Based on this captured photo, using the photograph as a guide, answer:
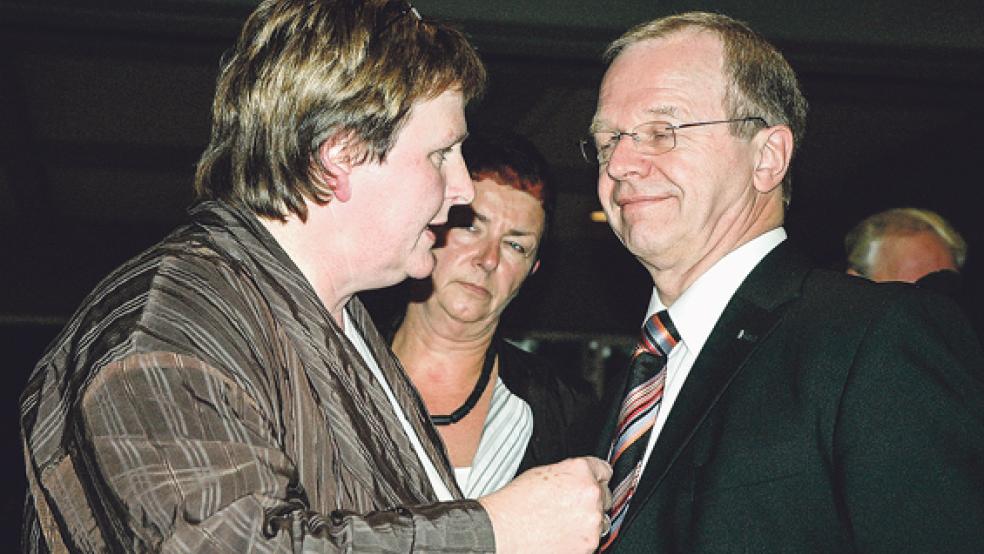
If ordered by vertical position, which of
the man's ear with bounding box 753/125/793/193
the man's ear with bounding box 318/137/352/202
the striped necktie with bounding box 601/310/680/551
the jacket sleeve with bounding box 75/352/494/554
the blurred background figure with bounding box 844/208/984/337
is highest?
the man's ear with bounding box 318/137/352/202

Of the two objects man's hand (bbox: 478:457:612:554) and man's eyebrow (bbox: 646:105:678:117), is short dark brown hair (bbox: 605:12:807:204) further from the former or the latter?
man's hand (bbox: 478:457:612:554)

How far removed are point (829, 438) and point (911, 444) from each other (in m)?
0.11

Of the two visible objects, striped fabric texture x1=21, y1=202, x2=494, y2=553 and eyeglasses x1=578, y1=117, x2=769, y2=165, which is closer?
→ striped fabric texture x1=21, y1=202, x2=494, y2=553

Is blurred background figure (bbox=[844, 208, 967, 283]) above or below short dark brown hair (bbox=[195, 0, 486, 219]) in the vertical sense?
below

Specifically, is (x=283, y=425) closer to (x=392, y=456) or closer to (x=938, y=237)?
(x=392, y=456)

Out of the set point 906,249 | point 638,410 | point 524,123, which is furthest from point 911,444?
point 524,123

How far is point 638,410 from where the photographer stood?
1.93m

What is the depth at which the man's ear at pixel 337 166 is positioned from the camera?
5.35ft

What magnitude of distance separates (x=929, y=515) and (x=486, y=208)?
5.66 ft

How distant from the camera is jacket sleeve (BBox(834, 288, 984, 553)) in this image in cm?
151

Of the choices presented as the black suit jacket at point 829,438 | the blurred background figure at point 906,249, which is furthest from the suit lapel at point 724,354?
the blurred background figure at point 906,249

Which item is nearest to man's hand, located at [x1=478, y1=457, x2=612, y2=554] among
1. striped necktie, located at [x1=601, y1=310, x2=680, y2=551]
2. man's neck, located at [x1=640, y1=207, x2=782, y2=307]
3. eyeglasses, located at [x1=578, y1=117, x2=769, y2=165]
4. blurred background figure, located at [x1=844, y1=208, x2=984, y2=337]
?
striped necktie, located at [x1=601, y1=310, x2=680, y2=551]

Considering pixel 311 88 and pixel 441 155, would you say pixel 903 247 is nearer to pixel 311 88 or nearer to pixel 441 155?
pixel 441 155

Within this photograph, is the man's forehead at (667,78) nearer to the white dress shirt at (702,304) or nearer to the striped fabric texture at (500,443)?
Answer: the white dress shirt at (702,304)
